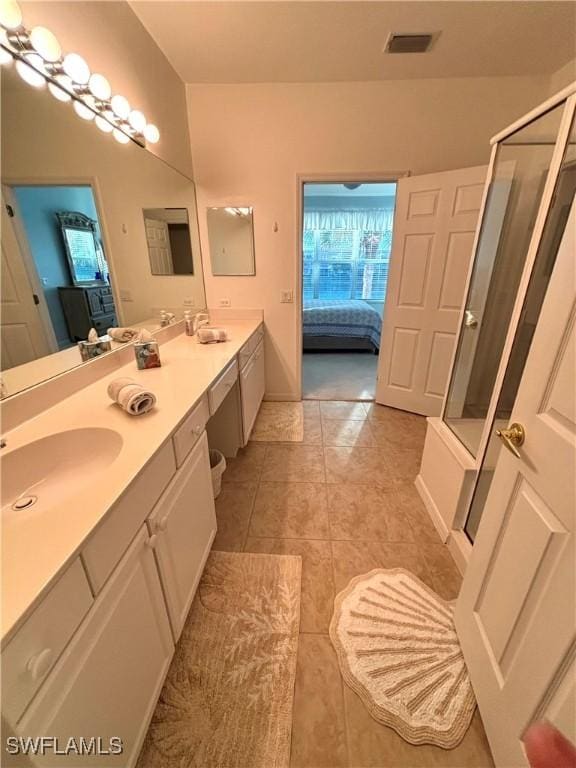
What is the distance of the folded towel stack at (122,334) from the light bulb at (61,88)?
3.08ft

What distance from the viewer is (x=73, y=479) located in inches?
38.3

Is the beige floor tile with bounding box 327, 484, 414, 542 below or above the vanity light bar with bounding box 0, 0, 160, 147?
below

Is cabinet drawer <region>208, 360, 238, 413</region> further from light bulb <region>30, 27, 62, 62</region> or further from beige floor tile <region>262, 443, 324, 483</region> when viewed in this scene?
light bulb <region>30, 27, 62, 62</region>

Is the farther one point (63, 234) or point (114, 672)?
point (63, 234)

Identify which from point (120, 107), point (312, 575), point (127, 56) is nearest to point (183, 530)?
point (312, 575)

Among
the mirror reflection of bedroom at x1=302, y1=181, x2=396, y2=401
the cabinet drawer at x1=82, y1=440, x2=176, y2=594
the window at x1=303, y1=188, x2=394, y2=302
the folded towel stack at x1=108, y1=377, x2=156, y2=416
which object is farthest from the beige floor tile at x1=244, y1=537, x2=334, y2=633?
the window at x1=303, y1=188, x2=394, y2=302

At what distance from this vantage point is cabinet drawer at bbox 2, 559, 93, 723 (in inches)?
18.9

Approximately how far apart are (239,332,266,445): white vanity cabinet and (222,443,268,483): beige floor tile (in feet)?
0.39

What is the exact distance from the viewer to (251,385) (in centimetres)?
252

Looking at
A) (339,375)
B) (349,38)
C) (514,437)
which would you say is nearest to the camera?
(514,437)

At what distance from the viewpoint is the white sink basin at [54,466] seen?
0.86m

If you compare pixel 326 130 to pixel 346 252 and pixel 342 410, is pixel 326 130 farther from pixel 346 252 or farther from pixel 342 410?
pixel 346 252

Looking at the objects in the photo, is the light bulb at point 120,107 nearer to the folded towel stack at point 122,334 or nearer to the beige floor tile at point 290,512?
the folded towel stack at point 122,334

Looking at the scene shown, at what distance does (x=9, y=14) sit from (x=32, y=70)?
0.49ft
